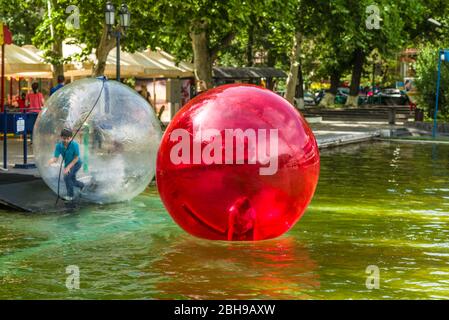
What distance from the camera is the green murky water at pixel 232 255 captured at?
9.03m

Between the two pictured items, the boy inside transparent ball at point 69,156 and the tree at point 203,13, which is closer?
the boy inside transparent ball at point 69,156

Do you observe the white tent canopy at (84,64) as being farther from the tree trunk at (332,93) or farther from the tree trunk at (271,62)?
the tree trunk at (332,93)

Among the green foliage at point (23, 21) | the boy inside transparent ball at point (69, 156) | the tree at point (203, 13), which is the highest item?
the green foliage at point (23, 21)

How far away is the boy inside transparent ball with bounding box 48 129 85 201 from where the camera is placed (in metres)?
13.7

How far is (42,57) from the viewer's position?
32.3 metres

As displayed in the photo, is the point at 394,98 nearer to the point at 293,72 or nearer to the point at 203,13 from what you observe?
the point at 293,72

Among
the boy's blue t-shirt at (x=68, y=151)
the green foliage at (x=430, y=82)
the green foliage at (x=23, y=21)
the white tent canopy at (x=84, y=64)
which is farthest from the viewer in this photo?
the green foliage at (x=23, y=21)

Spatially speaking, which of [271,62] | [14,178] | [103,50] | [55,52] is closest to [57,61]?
[55,52]

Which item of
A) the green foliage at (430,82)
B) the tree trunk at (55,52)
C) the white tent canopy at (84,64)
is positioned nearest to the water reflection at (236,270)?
the white tent canopy at (84,64)

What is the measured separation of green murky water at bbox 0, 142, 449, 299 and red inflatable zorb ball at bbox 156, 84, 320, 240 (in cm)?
43

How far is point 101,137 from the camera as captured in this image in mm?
13758
